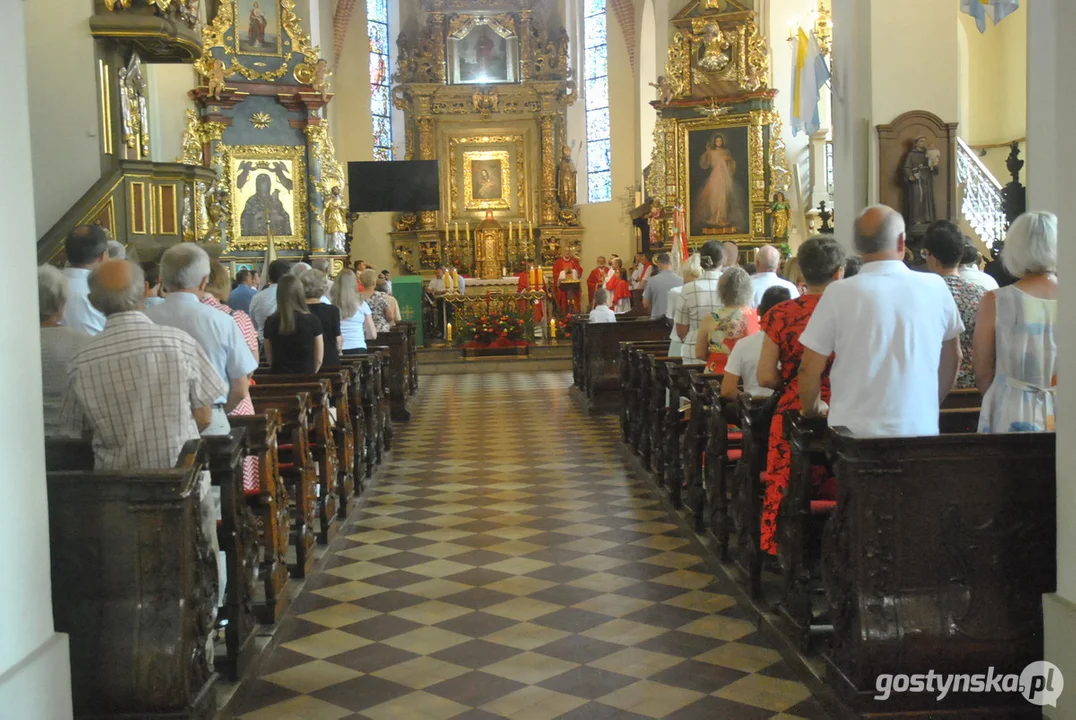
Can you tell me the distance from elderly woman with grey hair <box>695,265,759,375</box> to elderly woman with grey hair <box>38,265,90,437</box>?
3401 millimetres

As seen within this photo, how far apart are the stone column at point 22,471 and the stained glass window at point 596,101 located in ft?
81.6

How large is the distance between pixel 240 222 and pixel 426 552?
622 inches

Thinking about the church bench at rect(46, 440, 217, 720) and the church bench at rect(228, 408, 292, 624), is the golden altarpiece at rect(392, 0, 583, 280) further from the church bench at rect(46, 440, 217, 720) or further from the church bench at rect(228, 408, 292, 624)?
the church bench at rect(46, 440, 217, 720)

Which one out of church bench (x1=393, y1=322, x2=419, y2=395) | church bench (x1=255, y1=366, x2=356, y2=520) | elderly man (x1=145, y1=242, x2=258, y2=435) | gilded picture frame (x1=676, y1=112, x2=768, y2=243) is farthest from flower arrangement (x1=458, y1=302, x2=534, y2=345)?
elderly man (x1=145, y1=242, x2=258, y2=435)

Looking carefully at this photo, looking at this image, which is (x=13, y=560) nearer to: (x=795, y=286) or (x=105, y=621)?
(x=105, y=621)

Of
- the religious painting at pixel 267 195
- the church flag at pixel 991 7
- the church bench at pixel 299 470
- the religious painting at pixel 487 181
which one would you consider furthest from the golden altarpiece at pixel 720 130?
the church bench at pixel 299 470

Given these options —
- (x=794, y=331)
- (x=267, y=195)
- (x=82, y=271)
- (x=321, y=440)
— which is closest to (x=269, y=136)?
(x=267, y=195)

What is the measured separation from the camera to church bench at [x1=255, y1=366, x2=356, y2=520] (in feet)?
23.0

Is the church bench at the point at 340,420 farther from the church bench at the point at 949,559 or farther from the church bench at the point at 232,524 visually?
the church bench at the point at 949,559

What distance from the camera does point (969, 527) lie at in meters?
3.73

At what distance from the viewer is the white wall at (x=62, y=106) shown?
12.8 m

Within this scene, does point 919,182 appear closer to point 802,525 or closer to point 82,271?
point 802,525

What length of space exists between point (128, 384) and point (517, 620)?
2.03 metres

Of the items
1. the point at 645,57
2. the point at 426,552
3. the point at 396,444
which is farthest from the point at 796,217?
the point at 426,552
